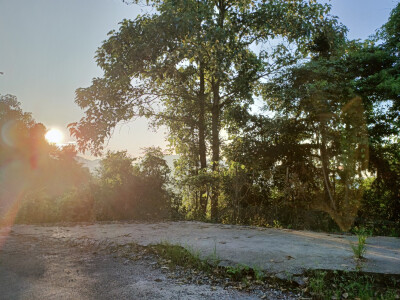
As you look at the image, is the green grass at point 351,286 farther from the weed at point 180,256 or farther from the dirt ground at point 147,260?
the weed at point 180,256

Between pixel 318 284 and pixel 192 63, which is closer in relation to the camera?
pixel 318 284

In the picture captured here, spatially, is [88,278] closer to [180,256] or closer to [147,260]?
[147,260]

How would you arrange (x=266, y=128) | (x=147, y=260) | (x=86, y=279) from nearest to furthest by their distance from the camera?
(x=86, y=279) → (x=147, y=260) → (x=266, y=128)

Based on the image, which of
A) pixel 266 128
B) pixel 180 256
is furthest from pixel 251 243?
pixel 266 128

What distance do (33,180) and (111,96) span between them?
653 inches

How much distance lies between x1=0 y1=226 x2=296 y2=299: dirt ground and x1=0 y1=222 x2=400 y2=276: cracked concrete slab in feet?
2.73

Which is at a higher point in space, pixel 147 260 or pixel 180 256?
pixel 180 256

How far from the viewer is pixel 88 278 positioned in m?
4.80

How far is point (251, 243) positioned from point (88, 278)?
3.21 m

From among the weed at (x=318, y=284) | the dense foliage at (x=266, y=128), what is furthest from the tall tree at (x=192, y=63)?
the weed at (x=318, y=284)

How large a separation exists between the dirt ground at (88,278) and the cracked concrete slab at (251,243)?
0.83 m

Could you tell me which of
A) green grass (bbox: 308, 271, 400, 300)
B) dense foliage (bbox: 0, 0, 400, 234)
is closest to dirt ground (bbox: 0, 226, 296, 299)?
green grass (bbox: 308, 271, 400, 300)

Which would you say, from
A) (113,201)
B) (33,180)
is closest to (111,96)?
(113,201)

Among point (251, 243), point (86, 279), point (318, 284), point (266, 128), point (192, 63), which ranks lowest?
point (86, 279)
